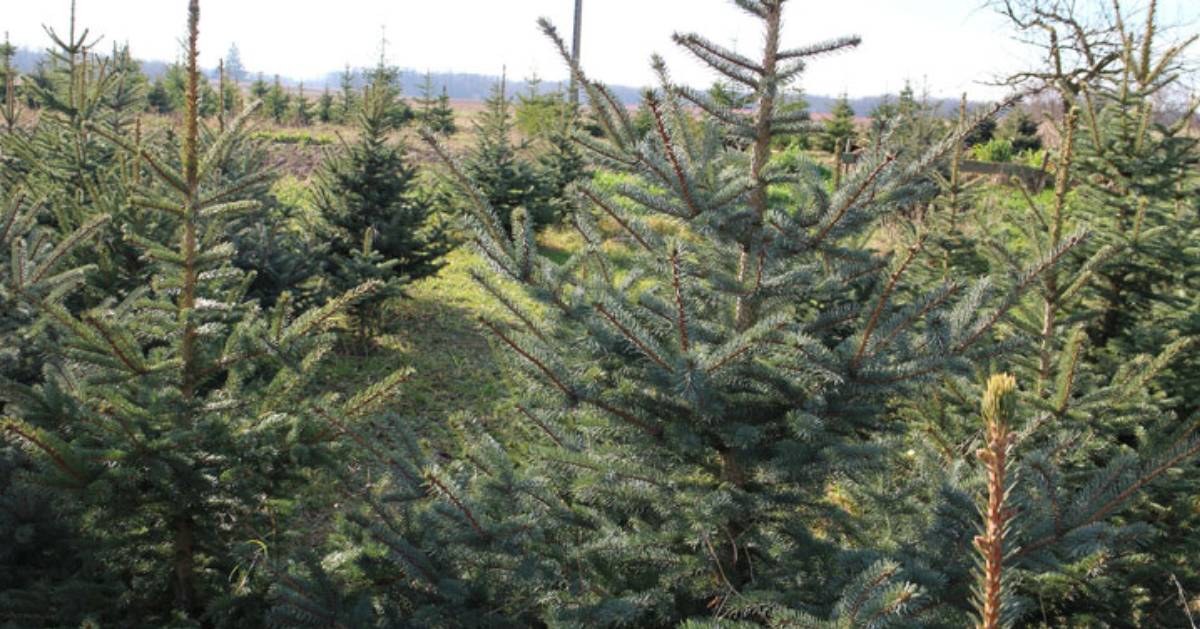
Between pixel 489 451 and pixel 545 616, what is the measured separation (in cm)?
55

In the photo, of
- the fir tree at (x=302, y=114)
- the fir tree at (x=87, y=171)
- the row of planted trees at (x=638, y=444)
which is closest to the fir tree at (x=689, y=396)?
the row of planted trees at (x=638, y=444)

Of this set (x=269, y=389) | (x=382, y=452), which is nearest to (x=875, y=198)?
(x=382, y=452)

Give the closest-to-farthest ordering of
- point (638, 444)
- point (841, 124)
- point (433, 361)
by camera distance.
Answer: point (638, 444), point (433, 361), point (841, 124)

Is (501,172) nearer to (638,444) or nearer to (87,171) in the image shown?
(87,171)

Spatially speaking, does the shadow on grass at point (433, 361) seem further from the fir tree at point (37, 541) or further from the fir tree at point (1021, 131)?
the fir tree at point (1021, 131)

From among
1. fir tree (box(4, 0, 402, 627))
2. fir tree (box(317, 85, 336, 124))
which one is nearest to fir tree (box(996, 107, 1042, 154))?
fir tree (box(317, 85, 336, 124))

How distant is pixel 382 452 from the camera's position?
2.77 m

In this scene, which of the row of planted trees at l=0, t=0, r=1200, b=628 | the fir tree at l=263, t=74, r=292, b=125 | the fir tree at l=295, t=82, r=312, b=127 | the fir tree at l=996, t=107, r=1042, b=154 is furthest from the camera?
the fir tree at l=295, t=82, r=312, b=127

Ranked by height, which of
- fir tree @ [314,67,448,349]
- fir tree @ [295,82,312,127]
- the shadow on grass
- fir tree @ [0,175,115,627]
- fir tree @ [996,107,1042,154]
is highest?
fir tree @ [996,107,1042,154]

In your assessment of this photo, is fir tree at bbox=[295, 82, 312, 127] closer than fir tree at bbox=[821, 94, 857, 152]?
No

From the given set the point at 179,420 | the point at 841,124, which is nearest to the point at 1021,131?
the point at 841,124

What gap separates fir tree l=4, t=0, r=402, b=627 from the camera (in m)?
2.70

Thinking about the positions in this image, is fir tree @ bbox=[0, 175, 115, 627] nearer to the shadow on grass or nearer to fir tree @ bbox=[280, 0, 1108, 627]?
fir tree @ bbox=[280, 0, 1108, 627]

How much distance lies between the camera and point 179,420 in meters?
2.86
